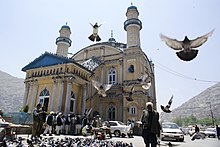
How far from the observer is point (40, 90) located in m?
21.7

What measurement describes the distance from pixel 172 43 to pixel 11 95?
92.0 metres

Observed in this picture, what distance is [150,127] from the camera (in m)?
5.98

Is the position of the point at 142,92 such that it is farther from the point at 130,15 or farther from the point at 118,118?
the point at 130,15

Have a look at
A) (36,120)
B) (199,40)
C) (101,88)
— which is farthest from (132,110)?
(199,40)

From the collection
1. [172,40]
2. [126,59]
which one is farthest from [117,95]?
[172,40]

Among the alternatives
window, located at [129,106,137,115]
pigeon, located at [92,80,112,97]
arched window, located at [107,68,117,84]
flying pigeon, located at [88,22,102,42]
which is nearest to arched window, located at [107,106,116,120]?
window, located at [129,106,137,115]

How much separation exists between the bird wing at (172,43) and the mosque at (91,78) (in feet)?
44.9

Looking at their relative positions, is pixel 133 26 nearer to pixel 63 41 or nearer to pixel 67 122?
pixel 63 41

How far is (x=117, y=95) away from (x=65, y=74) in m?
11.0

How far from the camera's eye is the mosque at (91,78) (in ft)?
67.2

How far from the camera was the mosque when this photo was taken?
20.5m

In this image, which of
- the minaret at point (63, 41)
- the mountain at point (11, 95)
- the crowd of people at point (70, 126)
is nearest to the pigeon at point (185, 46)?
the crowd of people at point (70, 126)

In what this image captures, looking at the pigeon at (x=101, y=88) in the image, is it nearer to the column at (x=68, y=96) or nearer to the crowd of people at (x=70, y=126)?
the crowd of people at (x=70, y=126)

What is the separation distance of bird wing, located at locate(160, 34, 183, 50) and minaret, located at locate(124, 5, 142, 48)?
2058cm
